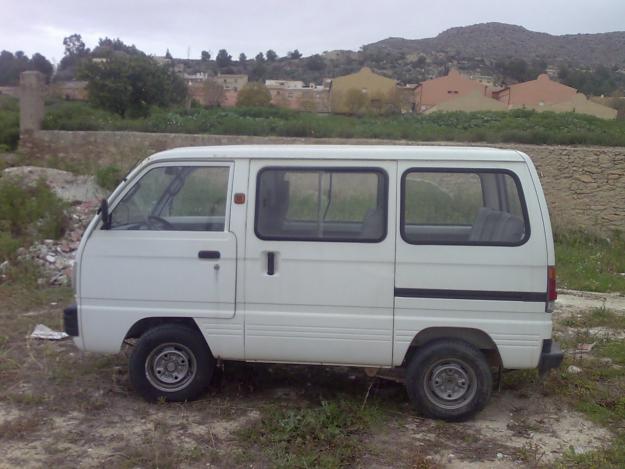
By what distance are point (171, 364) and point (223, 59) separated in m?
92.0

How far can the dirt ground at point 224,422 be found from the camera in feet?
15.1

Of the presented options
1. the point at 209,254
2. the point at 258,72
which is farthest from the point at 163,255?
the point at 258,72

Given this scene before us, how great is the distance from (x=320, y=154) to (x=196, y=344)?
1732 millimetres

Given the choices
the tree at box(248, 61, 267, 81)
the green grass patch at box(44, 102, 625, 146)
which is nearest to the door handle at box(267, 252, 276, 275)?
the green grass patch at box(44, 102, 625, 146)

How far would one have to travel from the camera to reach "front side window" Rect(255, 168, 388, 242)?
5090mm

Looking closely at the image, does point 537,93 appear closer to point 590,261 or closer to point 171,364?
point 590,261

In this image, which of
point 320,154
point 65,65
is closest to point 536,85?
point 320,154

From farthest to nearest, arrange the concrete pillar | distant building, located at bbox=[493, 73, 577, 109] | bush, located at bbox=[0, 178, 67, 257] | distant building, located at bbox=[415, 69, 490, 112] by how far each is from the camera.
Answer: distant building, located at bbox=[415, 69, 490, 112]
distant building, located at bbox=[493, 73, 577, 109]
the concrete pillar
bush, located at bbox=[0, 178, 67, 257]

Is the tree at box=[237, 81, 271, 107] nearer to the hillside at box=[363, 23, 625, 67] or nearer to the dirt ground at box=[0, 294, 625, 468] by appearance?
the dirt ground at box=[0, 294, 625, 468]

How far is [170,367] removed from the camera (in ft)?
17.6

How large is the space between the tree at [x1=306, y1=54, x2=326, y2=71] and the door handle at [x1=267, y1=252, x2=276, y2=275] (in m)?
78.3

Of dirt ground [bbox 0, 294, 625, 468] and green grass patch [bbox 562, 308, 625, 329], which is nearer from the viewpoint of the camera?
dirt ground [bbox 0, 294, 625, 468]

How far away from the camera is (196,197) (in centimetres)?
535

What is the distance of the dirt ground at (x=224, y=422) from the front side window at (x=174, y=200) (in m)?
1.43
